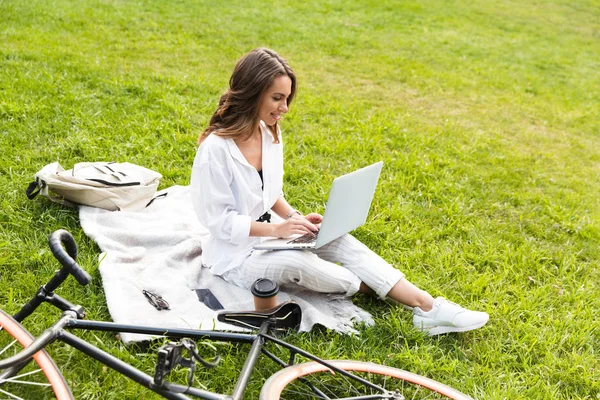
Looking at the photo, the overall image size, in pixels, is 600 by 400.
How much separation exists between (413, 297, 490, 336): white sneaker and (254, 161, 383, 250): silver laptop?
61 centimetres

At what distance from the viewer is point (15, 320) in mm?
2229

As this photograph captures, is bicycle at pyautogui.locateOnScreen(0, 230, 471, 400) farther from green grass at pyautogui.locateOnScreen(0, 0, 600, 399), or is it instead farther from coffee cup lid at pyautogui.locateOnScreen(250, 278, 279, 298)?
green grass at pyautogui.locateOnScreen(0, 0, 600, 399)

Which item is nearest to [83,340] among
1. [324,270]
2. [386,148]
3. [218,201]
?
[218,201]

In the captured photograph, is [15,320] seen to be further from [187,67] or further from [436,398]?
[187,67]

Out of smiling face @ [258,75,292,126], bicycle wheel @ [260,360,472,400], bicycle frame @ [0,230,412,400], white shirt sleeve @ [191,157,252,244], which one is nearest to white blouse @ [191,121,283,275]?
white shirt sleeve @ [191,157,252,244]

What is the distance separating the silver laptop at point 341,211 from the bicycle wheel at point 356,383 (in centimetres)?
61

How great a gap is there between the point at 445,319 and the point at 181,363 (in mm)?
1621

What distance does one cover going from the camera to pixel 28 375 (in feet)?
7.19

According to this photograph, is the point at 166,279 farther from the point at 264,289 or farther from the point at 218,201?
the point at 264,289

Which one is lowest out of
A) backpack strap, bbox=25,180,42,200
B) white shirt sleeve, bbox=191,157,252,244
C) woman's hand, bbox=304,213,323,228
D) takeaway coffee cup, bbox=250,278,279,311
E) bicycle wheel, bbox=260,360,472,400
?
bicycle wheel, bbox=260,360,472,400

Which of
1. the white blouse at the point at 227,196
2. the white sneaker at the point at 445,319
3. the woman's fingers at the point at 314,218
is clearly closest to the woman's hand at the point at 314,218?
the woman's fingers at the point at 314,218

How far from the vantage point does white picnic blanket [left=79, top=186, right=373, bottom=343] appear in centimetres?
284

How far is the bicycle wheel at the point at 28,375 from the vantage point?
1944mm

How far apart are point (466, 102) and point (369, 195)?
4.61 m
